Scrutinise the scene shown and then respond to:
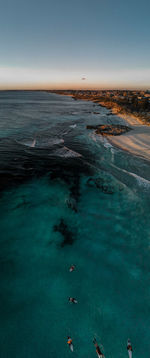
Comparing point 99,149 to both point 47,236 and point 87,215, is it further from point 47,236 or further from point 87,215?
point 47,236

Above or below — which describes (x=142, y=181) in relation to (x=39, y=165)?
below

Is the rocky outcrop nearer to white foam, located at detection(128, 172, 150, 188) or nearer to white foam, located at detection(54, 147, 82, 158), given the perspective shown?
white foam, located at detection(54, 147, 82, 158)

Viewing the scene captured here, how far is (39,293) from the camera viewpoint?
299 inches

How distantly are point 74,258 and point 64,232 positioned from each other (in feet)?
6.79

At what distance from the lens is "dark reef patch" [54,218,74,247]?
10.2 m

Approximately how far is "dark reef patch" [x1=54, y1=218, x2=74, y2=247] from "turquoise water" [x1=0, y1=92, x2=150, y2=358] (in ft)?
0.24

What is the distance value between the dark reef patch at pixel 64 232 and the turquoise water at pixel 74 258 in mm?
73

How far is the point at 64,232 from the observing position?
35.8ft

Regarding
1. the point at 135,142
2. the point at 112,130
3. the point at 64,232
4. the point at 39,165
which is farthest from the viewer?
the point at 112,130

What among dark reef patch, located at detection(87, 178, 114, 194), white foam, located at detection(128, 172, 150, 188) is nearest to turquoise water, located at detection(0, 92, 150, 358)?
white foam, located at detection(128, 172, 150, 188)

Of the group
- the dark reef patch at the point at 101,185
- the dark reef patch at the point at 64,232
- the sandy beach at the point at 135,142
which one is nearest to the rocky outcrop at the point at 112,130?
the sandy beach at the point at 135,142

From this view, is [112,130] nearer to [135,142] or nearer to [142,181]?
[135,142]

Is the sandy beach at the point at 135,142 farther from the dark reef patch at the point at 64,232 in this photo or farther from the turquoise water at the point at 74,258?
the dark reef patch at the point at 64,232

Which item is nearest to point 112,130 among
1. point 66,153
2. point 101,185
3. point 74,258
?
point 66,153
